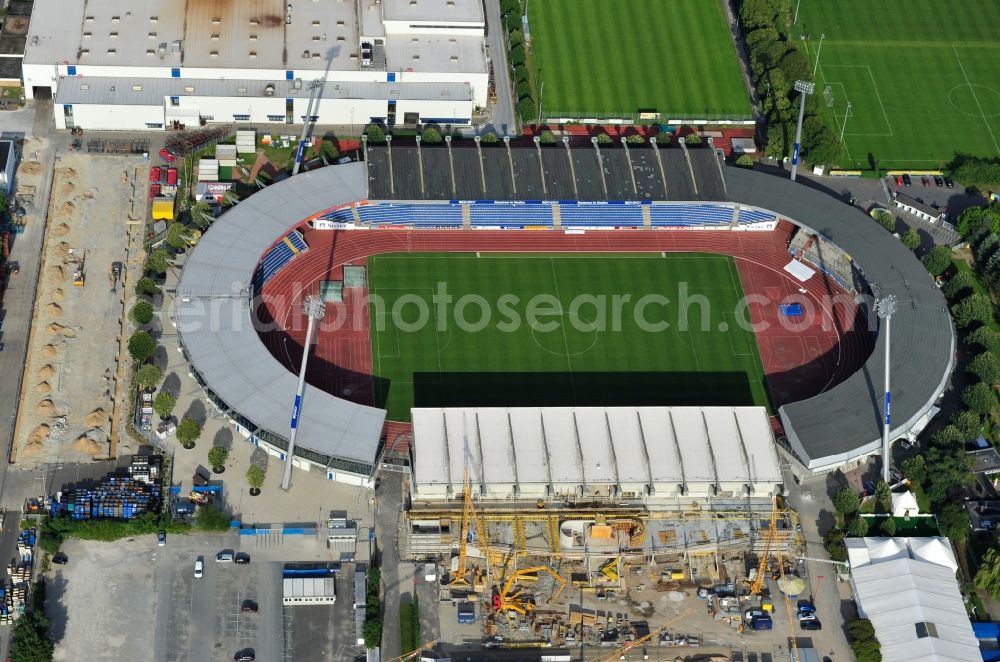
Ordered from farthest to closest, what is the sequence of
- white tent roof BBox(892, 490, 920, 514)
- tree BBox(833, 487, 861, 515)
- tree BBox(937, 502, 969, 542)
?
white tent roof BBox(892, 490, 920, 514) → tree BBox(833, 487, 861, 515) → tree BBox(937, 502, 969, 542)

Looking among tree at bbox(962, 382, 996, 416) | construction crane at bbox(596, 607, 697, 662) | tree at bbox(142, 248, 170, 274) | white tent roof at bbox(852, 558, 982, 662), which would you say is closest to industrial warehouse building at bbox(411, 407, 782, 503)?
construction crane at bbox(596, 607, 697, 662)

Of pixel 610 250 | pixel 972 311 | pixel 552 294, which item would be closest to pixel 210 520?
pixel 552 294

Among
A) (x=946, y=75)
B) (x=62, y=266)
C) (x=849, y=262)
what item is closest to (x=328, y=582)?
(x=62, y=266)

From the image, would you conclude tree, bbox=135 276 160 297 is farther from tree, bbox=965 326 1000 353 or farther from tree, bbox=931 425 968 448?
tree, bbox=965 326 1000 353

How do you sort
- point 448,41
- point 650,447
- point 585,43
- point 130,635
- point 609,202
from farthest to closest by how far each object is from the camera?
point 585,43 < point 448,41 < point 609,202 < point 650,447 < point 130,635

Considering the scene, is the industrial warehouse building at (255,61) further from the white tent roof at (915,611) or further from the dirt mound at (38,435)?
the white tent roof at (915,611)

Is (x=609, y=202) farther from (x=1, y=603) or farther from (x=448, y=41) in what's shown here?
(x=1, y=603)
